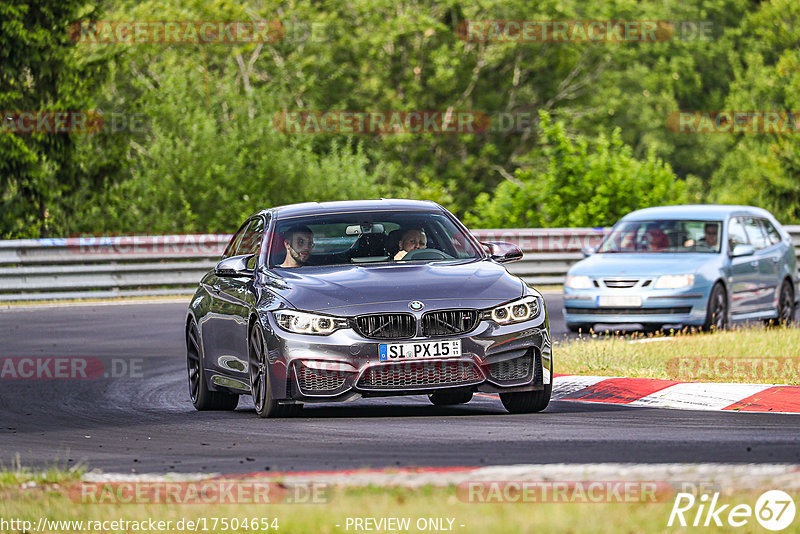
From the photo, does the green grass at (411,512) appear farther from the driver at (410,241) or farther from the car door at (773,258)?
the car door at (773,258)

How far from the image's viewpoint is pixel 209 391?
38.4ft

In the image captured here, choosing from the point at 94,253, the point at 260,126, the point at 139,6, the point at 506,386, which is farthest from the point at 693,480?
the point at 139,6

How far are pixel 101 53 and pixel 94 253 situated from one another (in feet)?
29.2

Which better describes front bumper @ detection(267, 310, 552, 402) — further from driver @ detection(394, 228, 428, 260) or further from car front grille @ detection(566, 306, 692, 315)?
car front grille @ detection(566, 306, 692, 315)

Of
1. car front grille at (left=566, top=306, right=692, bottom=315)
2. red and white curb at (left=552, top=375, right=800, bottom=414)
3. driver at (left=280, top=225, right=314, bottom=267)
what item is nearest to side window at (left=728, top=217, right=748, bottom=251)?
car front grille at (left=566, top=306, right=692, bottom=315)

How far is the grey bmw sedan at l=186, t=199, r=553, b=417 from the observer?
383 inches

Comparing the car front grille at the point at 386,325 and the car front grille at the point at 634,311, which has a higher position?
the car front grille at the point at 386,325

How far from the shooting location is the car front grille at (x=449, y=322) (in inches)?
384

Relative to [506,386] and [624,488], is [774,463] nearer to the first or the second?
[624,488]

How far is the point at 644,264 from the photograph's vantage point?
58.6 feet

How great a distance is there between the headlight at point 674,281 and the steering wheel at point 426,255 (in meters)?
6.97

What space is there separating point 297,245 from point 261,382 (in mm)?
1236

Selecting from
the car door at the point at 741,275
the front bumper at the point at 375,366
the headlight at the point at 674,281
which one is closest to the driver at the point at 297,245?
the front bumper at the point at 375,366

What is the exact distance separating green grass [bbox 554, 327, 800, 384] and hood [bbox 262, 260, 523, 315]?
2.50 metres
